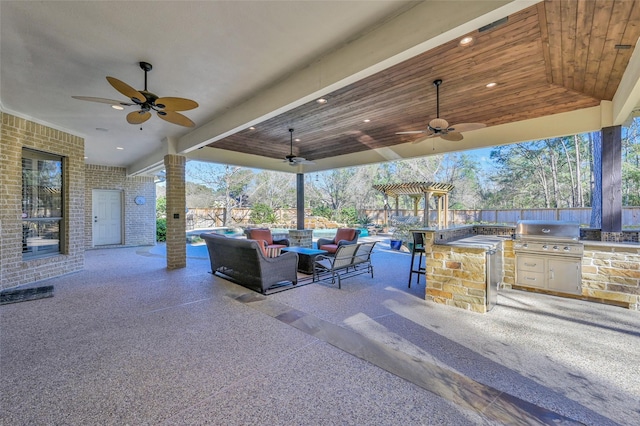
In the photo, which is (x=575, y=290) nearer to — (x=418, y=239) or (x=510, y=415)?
(x=418, y=239)

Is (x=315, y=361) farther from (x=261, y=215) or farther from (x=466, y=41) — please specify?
(x=261, y=215)

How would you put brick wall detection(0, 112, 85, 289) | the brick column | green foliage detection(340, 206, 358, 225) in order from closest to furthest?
brick wall detection(0, 112, 85, 289) → the brick column → green foliage detection(340, 206, 358, 225)

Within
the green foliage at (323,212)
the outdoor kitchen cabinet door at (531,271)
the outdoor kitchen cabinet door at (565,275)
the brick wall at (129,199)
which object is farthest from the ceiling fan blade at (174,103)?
the green foliage at (323,212)

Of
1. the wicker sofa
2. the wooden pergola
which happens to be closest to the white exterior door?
the wicker sofa

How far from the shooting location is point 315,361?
7.84 feet

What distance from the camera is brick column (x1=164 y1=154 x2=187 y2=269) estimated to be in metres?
6.25

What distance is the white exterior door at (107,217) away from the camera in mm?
9641

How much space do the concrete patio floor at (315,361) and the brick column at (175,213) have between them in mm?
2123

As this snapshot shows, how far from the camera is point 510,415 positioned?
1747 millimetres

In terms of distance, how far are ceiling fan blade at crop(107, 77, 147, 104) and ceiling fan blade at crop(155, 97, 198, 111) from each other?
6.6 inches

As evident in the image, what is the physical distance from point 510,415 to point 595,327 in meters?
2.33

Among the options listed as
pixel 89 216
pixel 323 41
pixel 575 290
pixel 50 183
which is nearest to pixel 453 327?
pixel 575 290

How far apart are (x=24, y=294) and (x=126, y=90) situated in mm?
3957

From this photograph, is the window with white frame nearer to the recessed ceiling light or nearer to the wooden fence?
the recessed ceiling light
